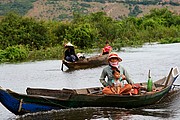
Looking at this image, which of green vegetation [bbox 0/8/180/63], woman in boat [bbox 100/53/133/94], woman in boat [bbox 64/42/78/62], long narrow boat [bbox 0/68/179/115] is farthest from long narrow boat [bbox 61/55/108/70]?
woman in boat [bbox 100/53/133/94]

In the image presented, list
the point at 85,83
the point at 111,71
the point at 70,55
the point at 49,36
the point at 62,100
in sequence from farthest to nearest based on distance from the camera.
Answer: the point at 49,36 < the point at 70,55 < the point at 85,83 < the point at 111,71 < the point at 62,100

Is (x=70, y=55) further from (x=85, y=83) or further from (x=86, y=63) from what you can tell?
(x=85, y=83)

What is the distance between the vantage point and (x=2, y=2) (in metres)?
124

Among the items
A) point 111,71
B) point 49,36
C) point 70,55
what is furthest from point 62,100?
point 49,36

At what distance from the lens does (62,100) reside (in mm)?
10766

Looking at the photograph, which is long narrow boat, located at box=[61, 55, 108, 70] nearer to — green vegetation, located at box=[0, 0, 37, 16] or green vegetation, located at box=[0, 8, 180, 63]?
green vegetation, located at box=[0, 8, 180, 63]

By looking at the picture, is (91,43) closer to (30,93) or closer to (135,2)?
(30,93)

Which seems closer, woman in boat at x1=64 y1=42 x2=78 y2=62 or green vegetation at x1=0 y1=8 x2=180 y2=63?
woman in boat at x1=64 y1=42 x2=78 y2=62

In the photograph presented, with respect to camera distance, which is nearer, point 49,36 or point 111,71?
point 111,71

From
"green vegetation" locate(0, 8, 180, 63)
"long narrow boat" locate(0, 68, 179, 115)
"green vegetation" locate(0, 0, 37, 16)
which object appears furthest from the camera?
"green vegetation" locate(0, 0, 37, 16)

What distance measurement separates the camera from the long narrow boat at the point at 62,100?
10.3 metres

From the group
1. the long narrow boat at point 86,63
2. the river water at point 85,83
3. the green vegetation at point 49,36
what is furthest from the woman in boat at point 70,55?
the green vegetation at point 49,36

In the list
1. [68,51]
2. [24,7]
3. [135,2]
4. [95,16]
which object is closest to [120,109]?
[68,51]

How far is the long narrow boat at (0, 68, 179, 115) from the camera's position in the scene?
1030 cm
